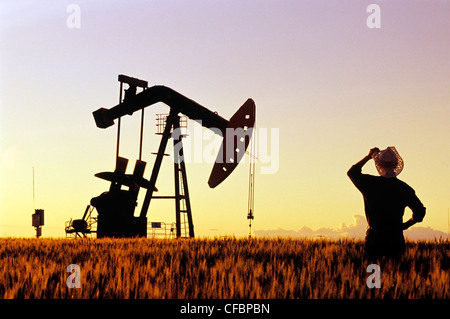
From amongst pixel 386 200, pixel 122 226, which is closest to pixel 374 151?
pixel 386 200

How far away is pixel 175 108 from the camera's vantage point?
24.1m

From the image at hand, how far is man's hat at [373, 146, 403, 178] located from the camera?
7.05 metres

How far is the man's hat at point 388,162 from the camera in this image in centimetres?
705

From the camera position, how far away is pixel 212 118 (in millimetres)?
23703

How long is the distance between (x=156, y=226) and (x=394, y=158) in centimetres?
1959

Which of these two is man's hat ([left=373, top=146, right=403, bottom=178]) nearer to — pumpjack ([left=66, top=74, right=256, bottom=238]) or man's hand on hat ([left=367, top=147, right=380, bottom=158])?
man's hand on hat ([left=367, top=147, right=380, bottom=158])

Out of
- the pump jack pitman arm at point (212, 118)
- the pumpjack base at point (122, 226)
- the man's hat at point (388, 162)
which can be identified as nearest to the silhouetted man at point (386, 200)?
the man's hat at point (388, 162)

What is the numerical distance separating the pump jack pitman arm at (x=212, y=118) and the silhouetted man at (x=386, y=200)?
590 inches

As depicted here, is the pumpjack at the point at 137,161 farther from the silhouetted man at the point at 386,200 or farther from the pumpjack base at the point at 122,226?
the silhouetted man at the point at 386,200

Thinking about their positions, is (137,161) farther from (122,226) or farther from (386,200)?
(386,200)

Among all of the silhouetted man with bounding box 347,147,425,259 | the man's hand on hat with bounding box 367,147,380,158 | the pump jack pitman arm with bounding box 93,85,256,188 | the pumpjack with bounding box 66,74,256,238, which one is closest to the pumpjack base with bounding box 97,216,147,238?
the pumpjack with bounding box 66,74,256,238

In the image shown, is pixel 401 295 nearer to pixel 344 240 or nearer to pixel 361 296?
pixel 361 296

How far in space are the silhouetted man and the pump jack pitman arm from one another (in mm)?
14979
